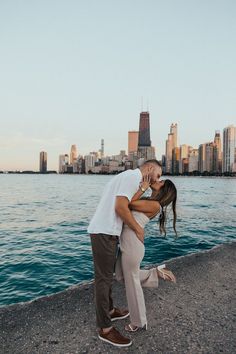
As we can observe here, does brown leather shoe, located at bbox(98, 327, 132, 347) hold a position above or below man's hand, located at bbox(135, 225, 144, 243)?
below

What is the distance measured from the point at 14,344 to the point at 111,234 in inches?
66.6

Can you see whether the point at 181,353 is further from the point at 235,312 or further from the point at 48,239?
the point at 48,239

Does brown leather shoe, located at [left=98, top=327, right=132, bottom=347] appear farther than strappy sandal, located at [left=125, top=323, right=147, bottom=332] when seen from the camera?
No

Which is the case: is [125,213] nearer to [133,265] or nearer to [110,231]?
[110,231]

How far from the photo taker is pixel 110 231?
10.5 ft

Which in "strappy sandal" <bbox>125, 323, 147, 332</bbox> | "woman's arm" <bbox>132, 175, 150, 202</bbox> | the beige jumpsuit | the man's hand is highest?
"woman's arm" <bbox>132, 175, 150, 202</bbox>

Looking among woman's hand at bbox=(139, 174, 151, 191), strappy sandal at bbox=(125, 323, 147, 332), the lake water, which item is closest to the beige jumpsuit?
strappy sandal at bbox=(125, 323, 147, 332)

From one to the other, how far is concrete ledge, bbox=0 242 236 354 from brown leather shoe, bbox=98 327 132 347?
5 cm

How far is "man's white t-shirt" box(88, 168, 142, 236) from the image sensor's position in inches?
123

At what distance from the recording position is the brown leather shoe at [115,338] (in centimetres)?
326

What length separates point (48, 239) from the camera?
13969 mm

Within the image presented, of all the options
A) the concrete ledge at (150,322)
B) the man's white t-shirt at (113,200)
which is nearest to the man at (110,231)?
the man's white t-shirt at (113,200)

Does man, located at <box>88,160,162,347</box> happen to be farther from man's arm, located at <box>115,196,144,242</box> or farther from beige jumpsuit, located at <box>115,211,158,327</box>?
beige jumpsuit, located at <box>115,211,158,327</box>

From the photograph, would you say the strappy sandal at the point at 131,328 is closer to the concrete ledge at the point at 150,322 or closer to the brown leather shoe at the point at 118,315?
the concrete ledge at the point at 150,322
